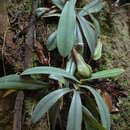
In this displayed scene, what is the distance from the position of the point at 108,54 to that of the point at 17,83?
601 mm

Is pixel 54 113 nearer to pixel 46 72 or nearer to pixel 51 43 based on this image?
pixel 46 72

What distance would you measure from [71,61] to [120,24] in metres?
0.58

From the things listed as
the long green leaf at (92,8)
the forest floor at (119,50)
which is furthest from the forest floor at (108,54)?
the long green leaf at (92,8)

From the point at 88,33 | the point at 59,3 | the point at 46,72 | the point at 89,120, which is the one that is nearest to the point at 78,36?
the point at 88,33

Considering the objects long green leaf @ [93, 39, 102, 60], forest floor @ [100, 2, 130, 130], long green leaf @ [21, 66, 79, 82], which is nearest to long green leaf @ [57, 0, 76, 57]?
long green leaf @ [21, 66, 79, 82]

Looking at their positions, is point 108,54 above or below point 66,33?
below

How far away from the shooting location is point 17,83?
3.81 feet

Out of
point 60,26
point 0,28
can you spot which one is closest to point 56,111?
point 60,26

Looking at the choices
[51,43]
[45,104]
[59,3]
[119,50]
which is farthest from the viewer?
[119,50]

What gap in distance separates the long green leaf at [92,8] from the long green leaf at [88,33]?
6cm

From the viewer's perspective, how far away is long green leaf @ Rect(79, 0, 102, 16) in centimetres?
148

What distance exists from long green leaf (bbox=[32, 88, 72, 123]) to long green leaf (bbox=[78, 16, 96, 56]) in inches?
12.7

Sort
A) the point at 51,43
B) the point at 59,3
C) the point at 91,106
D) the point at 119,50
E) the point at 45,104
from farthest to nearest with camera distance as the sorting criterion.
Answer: the point at 119,50 → the point at 59,3 → the point at 51,43 → the point at 91,106 → the point at 45,104

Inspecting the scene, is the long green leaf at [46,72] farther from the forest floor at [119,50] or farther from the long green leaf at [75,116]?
the forest floor at [119,50]
